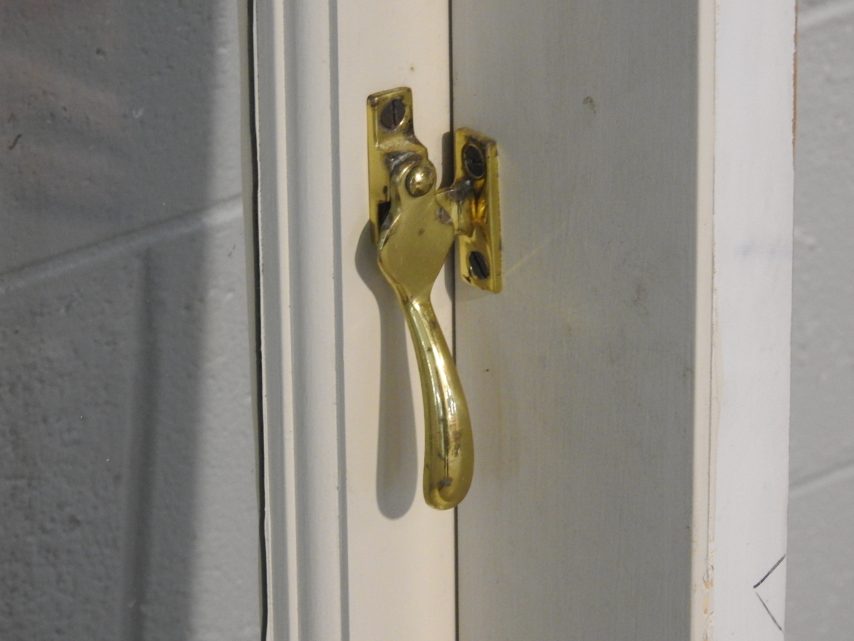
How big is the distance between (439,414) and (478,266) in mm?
45

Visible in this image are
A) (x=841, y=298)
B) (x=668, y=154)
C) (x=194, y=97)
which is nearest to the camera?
(x=668, y=154)

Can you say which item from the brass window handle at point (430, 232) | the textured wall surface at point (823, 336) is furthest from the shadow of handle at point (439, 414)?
the textured wall surface at point (823, 336)

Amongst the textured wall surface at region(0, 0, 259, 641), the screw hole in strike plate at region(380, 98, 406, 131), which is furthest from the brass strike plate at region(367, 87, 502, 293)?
the textured wall surface at region(0, 0, 259, 641)

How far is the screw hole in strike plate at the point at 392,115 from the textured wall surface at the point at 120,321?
15 centimetres

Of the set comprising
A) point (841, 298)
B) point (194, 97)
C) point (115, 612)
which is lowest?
point (115, 612)

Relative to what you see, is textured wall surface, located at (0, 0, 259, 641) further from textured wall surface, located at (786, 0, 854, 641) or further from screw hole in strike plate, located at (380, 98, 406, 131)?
textured wall surface, located at (786, 0, 854, 641)

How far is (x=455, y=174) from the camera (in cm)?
31

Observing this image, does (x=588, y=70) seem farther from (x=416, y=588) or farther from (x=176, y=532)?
(x=176, y=532)

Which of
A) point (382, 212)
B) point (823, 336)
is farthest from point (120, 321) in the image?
point (823, 336)

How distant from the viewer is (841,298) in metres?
0.54

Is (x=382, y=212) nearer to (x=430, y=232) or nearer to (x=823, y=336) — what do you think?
(x=430, y=232)

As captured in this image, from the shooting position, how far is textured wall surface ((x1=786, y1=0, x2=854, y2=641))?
0.51 m

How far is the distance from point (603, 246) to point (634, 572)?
0.27 feet

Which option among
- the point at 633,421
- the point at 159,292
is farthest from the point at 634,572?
the point at 159,292
